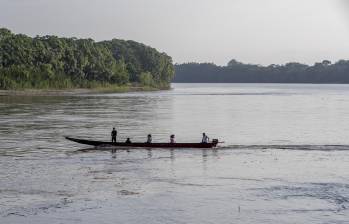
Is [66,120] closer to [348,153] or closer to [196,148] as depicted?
[196,148]

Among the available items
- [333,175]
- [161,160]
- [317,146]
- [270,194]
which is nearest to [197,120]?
[317,146]

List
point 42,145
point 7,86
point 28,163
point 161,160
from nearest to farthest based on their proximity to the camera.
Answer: point 28,163, point 161,160, point 42,145, point 7,86

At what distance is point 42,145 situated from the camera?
174 feet

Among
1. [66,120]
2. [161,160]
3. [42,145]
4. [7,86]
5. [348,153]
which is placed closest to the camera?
[161,160]

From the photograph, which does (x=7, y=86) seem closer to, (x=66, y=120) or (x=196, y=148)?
(x=66, y=120)

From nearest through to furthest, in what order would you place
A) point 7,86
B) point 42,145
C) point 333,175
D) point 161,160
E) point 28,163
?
point 333,175, point 28,163, point 161,160, point 42,145, point 7,86

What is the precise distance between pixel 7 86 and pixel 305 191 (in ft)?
444

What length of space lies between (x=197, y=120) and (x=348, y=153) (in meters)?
38.3

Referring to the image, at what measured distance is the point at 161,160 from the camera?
44.7 m

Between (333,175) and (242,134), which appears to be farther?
(242,134)

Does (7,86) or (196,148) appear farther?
(7,86)

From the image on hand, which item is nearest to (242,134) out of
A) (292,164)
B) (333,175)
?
(292,164)

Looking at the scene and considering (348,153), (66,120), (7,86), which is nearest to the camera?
(348,153)

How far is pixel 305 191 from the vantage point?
1309 inches
